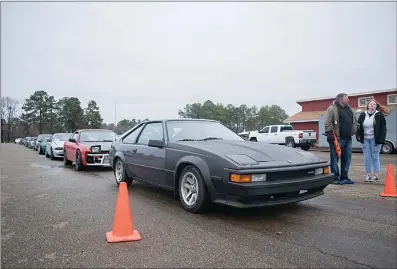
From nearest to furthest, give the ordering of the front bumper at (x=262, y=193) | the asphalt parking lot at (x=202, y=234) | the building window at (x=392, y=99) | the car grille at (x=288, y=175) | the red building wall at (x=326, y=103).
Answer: the asphalt parking lot at (x=202, y=234), the front bumper at (x=262, y=193), the car grille at (x=288, y=175), the building window at (x=392, y=99), the red building wall at (x=326, y=103)

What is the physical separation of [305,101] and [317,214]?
28.8m

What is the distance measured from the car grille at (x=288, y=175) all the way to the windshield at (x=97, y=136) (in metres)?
7.78

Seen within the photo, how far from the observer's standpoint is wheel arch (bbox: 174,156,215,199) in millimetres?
3877

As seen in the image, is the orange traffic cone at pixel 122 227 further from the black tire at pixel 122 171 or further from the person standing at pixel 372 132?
the person standing at pixel 372 132

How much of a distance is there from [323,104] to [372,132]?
24.6 m

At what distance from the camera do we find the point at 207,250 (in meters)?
2.91

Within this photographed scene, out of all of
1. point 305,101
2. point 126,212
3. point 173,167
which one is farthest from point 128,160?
point 305,101

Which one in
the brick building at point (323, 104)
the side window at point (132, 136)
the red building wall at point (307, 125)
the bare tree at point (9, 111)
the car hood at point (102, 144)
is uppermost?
the bare tree at point (9, 111)

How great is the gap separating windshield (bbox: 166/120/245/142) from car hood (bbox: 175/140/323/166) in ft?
1.21

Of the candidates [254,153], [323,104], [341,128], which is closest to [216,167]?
[254,153]

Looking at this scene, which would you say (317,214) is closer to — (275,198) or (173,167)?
(275,198)

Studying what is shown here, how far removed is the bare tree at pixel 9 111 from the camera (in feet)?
274

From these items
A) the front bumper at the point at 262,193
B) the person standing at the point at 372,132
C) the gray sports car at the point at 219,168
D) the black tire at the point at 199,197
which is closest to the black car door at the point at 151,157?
the gray sports car at the point at 219,168

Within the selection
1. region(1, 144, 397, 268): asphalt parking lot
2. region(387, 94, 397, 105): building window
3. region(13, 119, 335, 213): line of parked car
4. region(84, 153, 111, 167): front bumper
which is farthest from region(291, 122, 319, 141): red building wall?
region(13, 119, 335, 213): line of parked car
